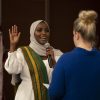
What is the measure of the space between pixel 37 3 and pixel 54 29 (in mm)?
461

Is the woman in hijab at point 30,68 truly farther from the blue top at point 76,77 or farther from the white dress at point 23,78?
the blue top at point 76,77

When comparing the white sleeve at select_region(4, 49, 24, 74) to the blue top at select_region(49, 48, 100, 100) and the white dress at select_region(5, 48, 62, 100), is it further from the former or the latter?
the blue top at select_region(49, 48, 100, 100)

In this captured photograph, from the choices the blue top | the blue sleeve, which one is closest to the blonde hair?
the blue top

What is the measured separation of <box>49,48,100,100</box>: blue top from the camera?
2.87 m

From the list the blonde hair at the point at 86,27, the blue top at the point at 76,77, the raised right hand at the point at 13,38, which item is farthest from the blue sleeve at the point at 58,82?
the raised right hand at the point at 13,38

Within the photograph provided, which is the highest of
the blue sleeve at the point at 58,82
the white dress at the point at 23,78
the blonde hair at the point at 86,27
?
the blonde hair at the point at 86,27

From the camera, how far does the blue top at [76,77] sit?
287 centimetres

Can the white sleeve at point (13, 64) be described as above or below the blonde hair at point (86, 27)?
below

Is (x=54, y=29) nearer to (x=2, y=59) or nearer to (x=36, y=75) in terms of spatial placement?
(x=2, y=59)

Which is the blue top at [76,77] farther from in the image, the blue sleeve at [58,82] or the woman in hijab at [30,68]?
the woman in hijab at [30,68]

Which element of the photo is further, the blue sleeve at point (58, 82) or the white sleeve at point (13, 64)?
the white sleeve at point (13, 64)

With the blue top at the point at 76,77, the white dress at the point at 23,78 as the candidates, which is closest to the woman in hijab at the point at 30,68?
the white dress at the point at 23,78

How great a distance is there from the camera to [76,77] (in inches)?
114

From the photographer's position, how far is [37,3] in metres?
6.25
